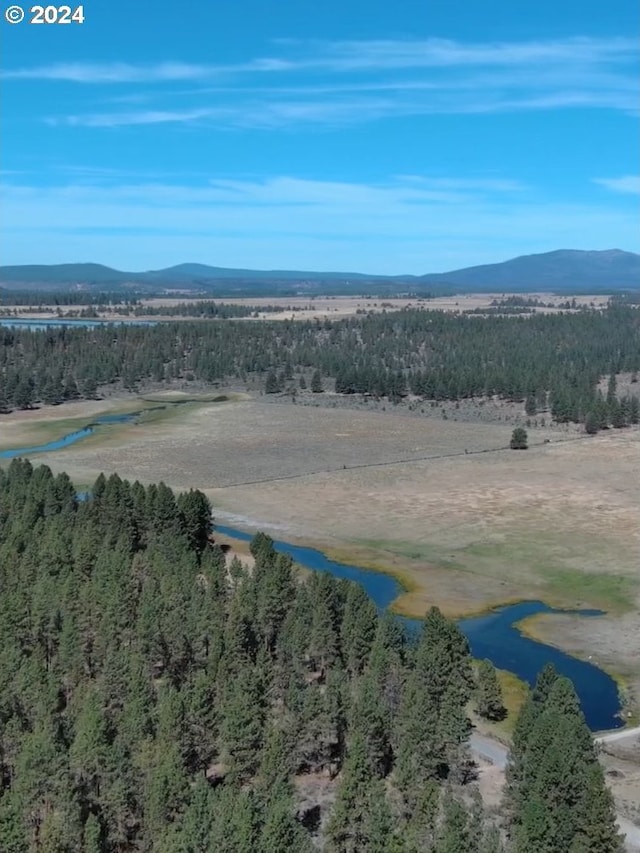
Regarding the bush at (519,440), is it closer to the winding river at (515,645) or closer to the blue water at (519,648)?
the winding river at (515,645)

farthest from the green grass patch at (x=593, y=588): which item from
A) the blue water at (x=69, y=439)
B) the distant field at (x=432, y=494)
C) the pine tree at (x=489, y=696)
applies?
the blue water at (x=69, y=439)

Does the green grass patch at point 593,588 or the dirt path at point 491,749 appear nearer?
the dirt path at point 491,749

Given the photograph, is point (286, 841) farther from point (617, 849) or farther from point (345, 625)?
Result: point (345, 625)

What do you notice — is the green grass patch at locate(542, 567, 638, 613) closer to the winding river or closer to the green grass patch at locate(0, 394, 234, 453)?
the winding river

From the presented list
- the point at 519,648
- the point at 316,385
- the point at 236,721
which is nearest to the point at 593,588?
the point at 519,648

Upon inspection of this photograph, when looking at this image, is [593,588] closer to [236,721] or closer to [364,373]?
[236,721]
